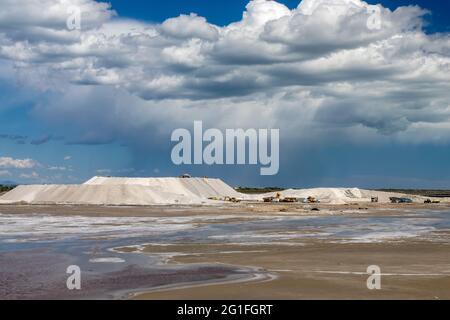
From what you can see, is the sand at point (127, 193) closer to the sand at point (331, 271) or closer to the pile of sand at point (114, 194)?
the pile of sand at point (114, 194)

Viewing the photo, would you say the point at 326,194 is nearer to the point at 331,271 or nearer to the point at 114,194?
the point at 114,194

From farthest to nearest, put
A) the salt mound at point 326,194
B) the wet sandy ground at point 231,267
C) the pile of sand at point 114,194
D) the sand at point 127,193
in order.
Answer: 1. the salt mound at point 326,194
2. the sand at point 127,193
3. the pile of sand at point 114,194
4. the wet sandy ground at point 231,267

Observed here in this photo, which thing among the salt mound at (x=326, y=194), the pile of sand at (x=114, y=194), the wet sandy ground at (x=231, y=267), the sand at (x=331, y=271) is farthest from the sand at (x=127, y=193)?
the sand at (x=331, y=271)

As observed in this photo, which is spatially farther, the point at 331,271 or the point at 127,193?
the point at 127,193

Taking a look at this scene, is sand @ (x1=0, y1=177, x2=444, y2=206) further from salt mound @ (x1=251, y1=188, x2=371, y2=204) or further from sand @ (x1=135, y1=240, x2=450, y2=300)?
sand @ (x1=135, y1=240, x2=450, y2=300)

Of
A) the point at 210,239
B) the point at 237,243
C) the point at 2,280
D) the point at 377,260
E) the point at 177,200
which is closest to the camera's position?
the point at 2,280

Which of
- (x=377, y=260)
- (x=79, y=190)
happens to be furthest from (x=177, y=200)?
(x=377, y=260)

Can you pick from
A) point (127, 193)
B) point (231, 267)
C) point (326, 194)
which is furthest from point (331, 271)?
point (326, 194)

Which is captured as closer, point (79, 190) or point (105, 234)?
point (105, 234)

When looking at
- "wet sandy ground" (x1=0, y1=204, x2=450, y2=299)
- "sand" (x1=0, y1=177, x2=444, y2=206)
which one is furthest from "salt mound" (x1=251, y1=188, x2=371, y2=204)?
"wet sandy ground" (x1=0, y1=204, x2=450, y2=299)

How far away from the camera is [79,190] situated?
95250 millimetres

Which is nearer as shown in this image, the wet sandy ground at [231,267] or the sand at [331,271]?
the sand at [331,271]
